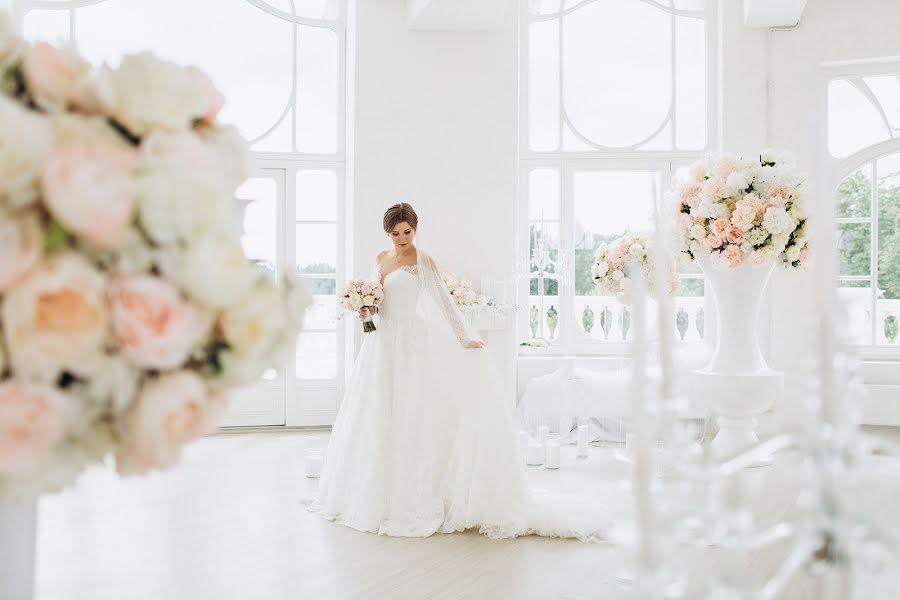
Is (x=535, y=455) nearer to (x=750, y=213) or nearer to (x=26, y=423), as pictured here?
(x=750, y=213)

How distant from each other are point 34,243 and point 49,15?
24.4 feet

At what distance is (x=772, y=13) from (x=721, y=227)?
10.4 feet

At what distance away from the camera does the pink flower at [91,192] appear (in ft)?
2.28

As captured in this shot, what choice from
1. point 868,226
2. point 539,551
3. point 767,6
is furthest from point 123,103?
point 868,226

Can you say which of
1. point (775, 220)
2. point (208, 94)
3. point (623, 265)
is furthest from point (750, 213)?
point (208, 94)

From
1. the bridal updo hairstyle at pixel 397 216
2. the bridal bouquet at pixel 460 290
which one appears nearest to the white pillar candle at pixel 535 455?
the bridal bouquet at pixel 460 290

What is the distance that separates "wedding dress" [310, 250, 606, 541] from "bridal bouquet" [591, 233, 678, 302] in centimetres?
158

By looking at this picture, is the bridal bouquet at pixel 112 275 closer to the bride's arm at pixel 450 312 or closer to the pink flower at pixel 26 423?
the pink flower at pixel 26 423

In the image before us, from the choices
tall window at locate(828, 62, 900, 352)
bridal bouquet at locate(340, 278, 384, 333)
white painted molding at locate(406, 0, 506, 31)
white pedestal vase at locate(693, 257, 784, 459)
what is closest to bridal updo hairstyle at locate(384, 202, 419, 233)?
bridal bouquet at locate(340, 278, 384, 333)

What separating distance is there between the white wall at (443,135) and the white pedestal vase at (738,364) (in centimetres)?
207

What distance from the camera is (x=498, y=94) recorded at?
23.3 feet

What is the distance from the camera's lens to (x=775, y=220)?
4.86 meters

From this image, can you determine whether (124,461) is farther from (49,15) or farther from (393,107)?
(49,15)

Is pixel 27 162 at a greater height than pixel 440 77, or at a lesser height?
lesser
